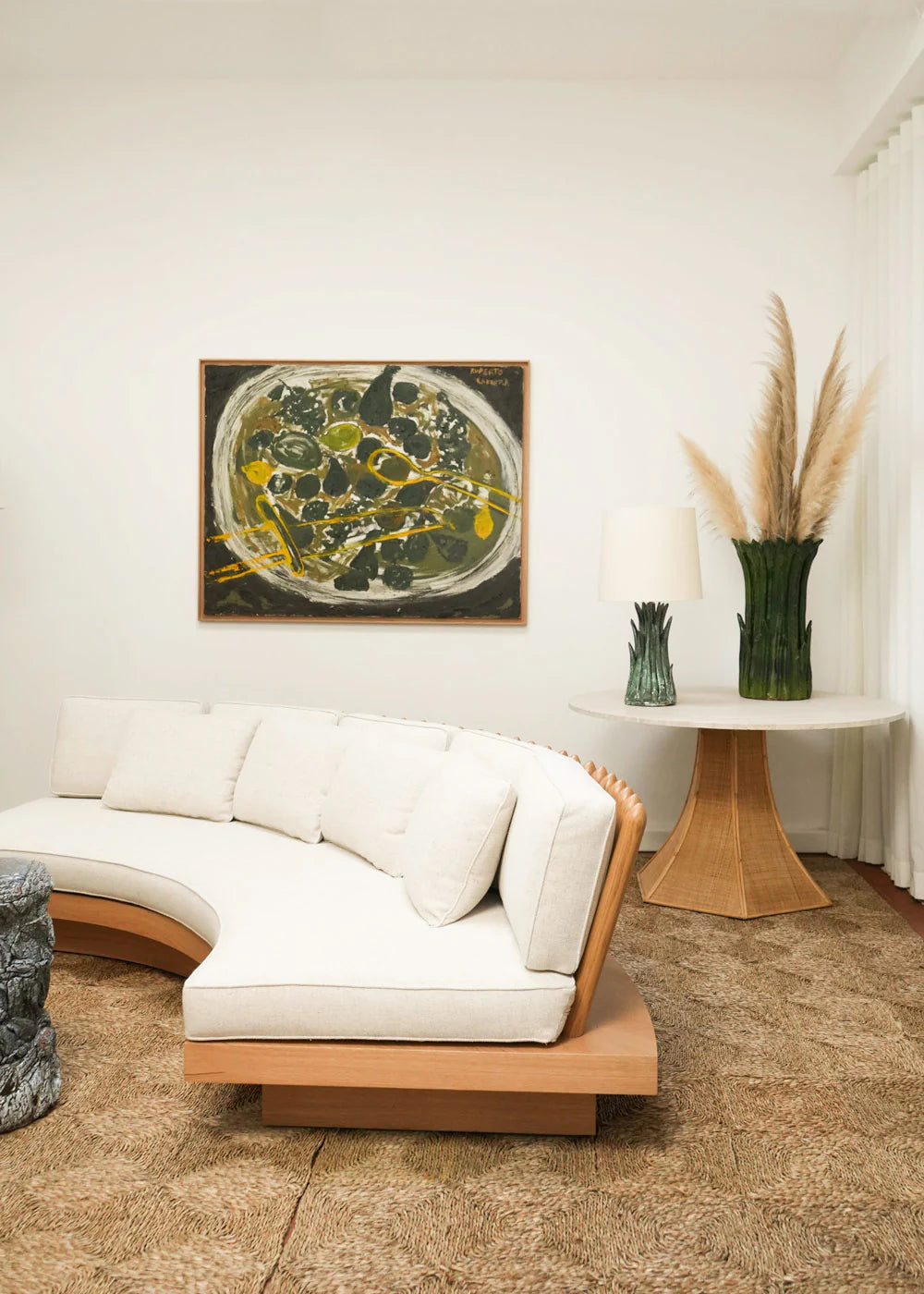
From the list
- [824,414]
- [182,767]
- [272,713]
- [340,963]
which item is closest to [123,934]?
[182,767]

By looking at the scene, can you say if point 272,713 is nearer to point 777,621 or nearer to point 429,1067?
point 429,1067

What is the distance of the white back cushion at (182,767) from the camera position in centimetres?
310

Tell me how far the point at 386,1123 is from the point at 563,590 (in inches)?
99.6

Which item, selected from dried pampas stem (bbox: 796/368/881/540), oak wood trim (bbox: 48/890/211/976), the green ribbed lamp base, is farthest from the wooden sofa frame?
dried pampas stem (bbox: 796/368/881/540)

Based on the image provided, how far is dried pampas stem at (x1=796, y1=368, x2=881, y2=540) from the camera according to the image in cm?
344

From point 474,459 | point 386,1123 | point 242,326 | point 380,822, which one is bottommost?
point 386,1123

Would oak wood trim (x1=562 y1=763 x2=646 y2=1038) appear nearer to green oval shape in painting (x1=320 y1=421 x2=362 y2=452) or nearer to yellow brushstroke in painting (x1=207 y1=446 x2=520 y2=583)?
yellow brushstroke in painting (x1=207 y1=446 x2=520 y2=583)

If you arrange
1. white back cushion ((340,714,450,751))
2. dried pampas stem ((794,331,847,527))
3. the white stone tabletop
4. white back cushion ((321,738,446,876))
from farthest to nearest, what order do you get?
dried pampas stem ((794,331,847,527))
the white stone tabletop
white back cushion ((340,714,450,751))
white back cushion ((321,738,446,876))

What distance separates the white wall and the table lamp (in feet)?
2.28

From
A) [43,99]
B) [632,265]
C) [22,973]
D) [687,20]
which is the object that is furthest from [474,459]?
[22,973]

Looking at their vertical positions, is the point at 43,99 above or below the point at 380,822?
above

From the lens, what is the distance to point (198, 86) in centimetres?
405

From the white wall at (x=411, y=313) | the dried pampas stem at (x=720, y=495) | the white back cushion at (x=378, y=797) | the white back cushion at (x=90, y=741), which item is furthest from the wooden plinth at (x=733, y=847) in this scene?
the white back cushion at (x=90, y=741)

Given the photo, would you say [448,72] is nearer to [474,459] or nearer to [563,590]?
[474,459]
